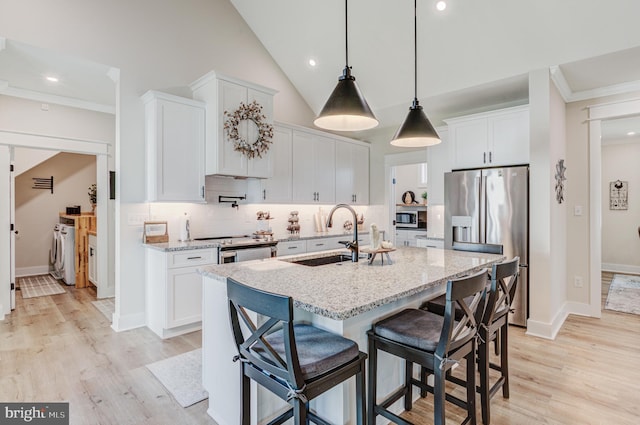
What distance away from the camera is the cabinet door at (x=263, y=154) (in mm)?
4113

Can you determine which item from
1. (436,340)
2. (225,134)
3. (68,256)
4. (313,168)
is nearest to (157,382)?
(436,340)

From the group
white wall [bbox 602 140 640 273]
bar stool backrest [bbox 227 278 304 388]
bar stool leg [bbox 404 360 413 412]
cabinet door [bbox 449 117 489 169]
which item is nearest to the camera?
bar stool backrest [bbox 227 278 304 388]

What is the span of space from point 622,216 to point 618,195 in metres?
0.43

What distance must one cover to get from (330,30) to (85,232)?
4.99 meters

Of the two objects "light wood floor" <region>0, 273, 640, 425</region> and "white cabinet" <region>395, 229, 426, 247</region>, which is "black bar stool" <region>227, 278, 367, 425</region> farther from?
"white cabinet" <region>395, 229, 426, 247</region>

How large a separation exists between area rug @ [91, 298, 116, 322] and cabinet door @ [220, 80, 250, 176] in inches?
85.5

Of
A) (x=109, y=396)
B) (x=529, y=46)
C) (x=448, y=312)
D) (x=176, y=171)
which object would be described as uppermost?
(x=529, y=46)

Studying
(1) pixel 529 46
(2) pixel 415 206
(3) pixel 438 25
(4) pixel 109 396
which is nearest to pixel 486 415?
(4) pixel 109 396

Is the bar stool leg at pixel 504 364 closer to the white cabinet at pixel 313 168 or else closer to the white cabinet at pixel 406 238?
the white cabinet at pixel 313 168

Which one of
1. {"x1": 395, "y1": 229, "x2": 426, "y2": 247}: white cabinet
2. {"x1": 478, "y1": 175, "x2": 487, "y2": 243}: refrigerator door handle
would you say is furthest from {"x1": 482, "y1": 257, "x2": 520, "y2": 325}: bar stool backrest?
{"x1": 395, "y1": 229, "x2": 426, "y2": 247}: white cabinet

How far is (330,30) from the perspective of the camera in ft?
14.4

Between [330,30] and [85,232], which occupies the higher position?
[330,30]

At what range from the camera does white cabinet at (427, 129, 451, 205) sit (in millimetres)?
4547

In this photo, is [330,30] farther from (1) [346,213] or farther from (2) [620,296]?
(2) [620,296]
